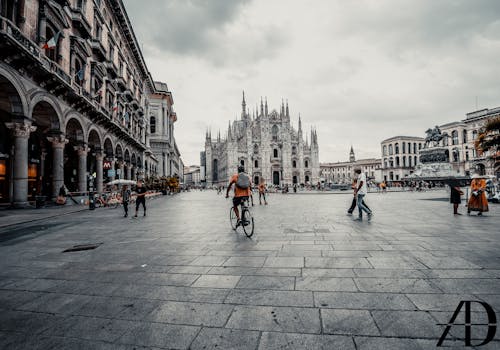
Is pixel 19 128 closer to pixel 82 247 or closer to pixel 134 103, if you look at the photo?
pixel 82 247

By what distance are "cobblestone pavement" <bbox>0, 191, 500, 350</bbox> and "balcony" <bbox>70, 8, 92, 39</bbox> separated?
1795cm

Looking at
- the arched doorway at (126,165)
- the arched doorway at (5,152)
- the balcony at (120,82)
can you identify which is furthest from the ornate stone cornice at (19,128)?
the arched doorway at (126,165)

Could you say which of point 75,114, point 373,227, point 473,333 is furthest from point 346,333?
point 75,114

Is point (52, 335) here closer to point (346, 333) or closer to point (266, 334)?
point (266, 334)

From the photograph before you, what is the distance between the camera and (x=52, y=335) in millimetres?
2176

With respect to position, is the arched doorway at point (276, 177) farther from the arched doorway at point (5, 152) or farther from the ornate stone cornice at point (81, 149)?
the arched doorway at point (5, 152)

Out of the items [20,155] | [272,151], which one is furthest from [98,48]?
[272,151]

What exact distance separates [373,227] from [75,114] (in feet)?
61.5

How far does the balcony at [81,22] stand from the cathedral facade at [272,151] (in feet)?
178

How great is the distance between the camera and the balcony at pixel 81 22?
17.2 m

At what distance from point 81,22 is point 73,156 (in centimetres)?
1162

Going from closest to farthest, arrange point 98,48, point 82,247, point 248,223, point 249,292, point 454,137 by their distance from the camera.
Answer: point 249,292 → point 82,247 → point 248,223 → point 98,48 → point 454,137

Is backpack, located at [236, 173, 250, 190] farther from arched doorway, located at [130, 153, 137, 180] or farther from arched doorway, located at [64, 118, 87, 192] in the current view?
arched doorway, located at [130, 153, 137, 180]

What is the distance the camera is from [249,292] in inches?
116
